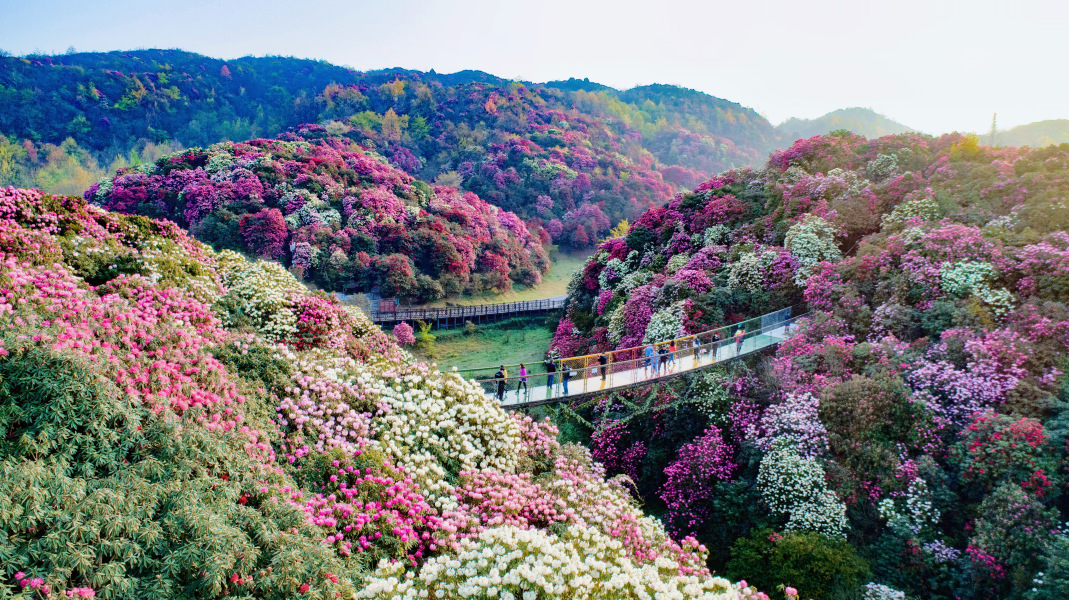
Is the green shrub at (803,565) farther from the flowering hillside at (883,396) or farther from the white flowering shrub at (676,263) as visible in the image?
the white flowering shrub at (676,263)

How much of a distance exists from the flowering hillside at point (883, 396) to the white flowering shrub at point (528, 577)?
5124 mm

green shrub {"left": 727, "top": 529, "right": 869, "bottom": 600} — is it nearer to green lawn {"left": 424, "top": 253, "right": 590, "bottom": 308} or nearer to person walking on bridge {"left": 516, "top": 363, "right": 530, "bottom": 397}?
person walking on bridge {"left": 516, "top": 363, "right": 530, "bottom": 397}

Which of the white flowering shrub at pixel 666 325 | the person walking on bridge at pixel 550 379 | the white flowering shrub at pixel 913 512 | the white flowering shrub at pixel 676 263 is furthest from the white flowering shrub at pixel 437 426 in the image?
the white flowering shrub at pixel 676 263

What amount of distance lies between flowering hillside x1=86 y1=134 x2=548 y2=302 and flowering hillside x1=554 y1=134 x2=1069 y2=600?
13505 mm

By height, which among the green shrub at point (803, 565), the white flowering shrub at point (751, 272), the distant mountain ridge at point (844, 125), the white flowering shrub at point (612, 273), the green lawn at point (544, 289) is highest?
the distant mountain ridge at point (844, 125)

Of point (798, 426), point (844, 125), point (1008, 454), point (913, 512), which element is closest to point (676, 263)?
point (798, 426)

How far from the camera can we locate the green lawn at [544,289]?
1177 inches

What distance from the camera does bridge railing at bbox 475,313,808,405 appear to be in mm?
11405

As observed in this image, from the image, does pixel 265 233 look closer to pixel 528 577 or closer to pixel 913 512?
pixel 528 577

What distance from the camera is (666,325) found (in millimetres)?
16031

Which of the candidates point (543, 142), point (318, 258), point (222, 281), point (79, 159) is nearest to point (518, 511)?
point (222, 281)

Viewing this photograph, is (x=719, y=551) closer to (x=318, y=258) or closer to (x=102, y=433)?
(x=102, y=433)

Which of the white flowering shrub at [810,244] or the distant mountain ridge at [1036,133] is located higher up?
the distant mountain ridge at [1036,133]

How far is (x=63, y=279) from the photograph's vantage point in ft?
27.0
